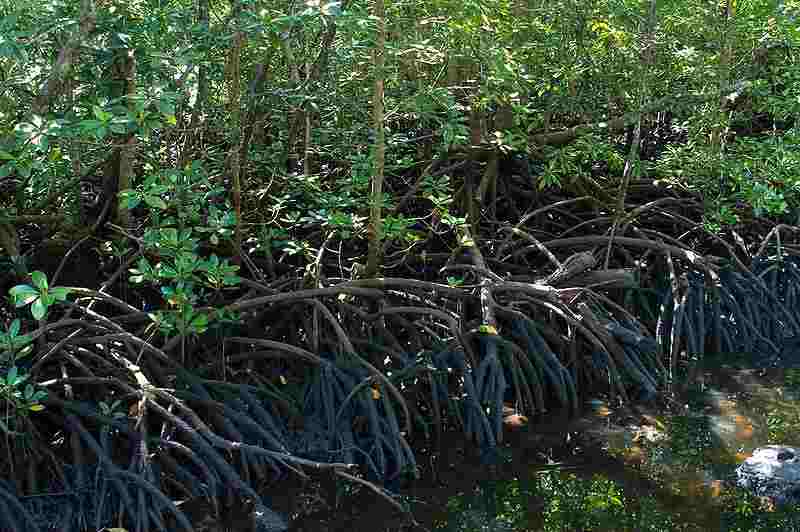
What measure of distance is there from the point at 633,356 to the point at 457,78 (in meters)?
2.50

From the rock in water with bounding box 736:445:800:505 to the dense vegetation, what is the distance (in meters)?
1.07

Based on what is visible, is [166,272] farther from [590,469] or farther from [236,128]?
[590,469]

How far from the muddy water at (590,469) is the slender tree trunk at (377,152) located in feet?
3.81

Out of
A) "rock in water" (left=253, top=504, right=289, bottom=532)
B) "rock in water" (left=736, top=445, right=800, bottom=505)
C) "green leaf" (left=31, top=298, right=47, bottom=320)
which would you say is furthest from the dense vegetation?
"rock in water" (left=736, top=445, right=800, bottom=505)

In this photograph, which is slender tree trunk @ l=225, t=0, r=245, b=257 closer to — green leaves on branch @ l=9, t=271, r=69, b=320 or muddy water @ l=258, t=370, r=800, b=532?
muddy water @ l=258, t=370, r=800, b=532

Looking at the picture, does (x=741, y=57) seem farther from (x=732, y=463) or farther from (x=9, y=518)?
(x=9, y=518)

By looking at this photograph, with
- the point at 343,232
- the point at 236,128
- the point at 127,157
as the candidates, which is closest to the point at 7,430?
the point at 127,157

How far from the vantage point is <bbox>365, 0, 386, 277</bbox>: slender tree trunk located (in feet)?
17.0

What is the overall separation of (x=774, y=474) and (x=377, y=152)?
2.68 metres

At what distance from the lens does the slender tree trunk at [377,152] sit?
5.19 metres

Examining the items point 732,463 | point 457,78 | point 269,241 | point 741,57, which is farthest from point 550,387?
point 741,57

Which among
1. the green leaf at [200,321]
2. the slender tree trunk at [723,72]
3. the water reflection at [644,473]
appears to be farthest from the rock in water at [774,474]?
the green leaf at [200,321]

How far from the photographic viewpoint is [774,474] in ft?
16.2

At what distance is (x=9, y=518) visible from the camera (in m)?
4.26
